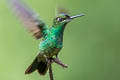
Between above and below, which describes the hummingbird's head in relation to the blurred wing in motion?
below

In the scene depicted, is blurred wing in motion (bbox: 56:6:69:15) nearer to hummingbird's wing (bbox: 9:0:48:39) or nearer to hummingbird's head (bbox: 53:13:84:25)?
hummingbird's head (bbox: 53:13:84:25)

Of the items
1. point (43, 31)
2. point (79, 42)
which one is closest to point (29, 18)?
point (43, 31)

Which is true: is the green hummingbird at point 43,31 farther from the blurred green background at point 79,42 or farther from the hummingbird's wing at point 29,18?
the blurred green background at point 79,42

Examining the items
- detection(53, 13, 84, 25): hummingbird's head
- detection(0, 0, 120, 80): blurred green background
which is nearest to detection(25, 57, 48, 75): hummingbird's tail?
detection(53, 13, 84, 25): hummingbird's head

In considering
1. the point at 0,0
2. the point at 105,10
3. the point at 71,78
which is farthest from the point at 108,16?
the point at 0,0

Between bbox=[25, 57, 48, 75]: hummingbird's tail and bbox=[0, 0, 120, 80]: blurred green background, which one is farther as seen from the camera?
bbox=[0, 0, 120, 80]: blurred green background

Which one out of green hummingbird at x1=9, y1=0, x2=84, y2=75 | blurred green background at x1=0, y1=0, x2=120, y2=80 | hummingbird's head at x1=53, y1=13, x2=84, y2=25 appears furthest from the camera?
blurred green background at x1=0, y1=0, x2=120, y2=80

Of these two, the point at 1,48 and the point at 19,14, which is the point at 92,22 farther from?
the point at 19,14
